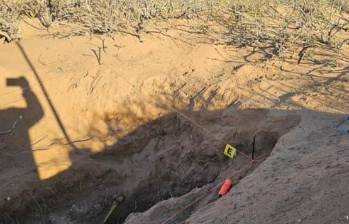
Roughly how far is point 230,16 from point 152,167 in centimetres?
324

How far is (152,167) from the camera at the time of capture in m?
5.73

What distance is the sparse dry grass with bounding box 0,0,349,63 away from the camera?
7078 millimetres

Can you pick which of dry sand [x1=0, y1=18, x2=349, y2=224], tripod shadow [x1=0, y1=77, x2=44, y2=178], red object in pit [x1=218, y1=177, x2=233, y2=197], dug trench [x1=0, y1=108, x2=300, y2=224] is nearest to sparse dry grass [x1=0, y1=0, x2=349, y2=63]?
dry sand [x1=0, y1=18, x2=349, y2=224]

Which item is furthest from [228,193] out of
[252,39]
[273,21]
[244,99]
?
[273,21]

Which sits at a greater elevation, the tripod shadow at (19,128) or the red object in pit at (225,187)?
the red object in pit at (225,187)

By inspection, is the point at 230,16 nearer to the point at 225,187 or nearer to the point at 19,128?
the point at 19,128

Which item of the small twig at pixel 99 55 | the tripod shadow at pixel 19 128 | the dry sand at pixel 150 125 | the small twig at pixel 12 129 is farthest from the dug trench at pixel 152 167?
the small twig at pixel 99 55

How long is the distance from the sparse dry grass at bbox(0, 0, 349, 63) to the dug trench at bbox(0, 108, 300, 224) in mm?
1850

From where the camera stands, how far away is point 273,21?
7.61m

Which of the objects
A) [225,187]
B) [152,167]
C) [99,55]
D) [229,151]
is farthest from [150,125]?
[225,187]

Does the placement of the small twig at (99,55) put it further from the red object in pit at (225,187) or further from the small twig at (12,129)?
the red object in pit at (225,187)

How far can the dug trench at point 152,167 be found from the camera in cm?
524

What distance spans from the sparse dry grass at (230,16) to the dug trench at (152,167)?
1850mm

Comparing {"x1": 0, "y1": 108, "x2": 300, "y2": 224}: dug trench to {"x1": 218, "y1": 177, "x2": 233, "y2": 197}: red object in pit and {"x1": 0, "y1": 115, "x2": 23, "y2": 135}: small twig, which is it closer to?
{"x1": 218, "y1": 177, "x2": 233, "y2": 197}: red object in pit
